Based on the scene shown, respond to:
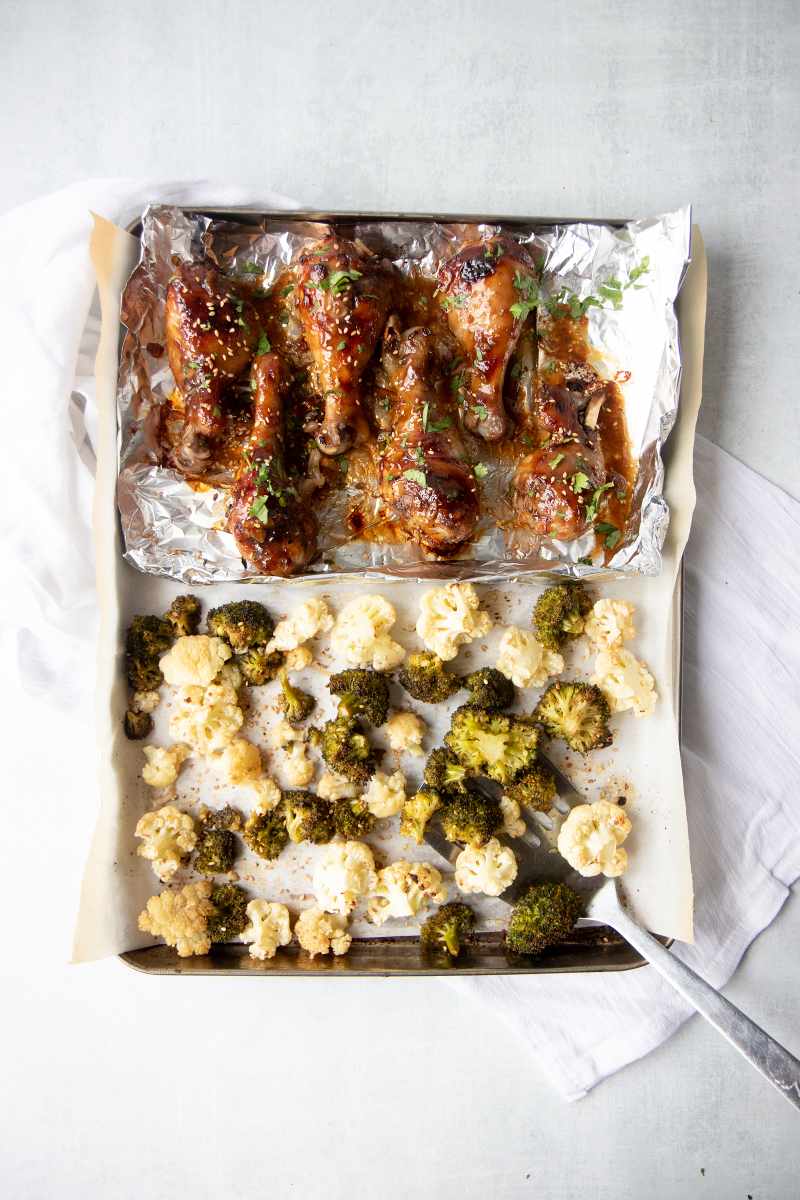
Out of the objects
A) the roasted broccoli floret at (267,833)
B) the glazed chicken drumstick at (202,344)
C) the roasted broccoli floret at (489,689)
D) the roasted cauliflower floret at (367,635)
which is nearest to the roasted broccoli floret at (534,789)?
the roasted broccoli floret at (489,689)

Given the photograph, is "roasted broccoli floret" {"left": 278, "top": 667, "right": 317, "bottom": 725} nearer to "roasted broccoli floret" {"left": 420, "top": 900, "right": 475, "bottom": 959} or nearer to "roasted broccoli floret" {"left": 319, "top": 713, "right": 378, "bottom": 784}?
"roasted broccoli floret" {"left": 319, "top": 713, "right": 378, "bottom": 784}

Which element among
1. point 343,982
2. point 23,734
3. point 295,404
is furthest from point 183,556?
point 343,982

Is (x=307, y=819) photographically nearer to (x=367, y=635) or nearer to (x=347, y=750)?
(x=347, y=750)

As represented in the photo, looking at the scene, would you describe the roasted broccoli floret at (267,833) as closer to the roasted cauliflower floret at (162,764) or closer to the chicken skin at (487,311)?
the roasted cauliflower floret at (162,764)

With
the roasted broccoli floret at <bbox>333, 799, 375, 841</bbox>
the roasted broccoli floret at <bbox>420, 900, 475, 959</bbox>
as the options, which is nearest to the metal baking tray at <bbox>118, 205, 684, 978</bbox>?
the roasted broccoli floret at <bbox>420, 900, 475, 959</bbox>

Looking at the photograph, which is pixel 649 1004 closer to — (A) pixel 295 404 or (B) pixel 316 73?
(A) pixel 295 404

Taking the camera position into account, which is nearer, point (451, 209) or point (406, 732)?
point (406, 732)

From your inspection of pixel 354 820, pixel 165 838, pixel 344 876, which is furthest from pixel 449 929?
pixel 165 838
